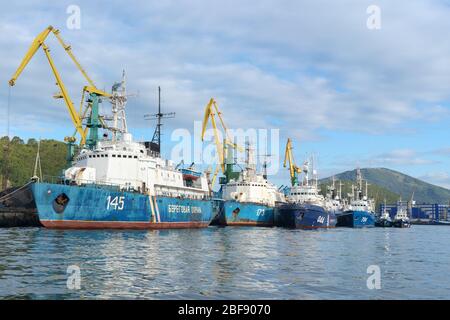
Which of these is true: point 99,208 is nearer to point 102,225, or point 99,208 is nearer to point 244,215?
point 102,225

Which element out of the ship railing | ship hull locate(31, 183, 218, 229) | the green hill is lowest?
ship hull locate(31, 183, 218, 229)

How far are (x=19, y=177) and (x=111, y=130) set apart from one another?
63293 millimetres

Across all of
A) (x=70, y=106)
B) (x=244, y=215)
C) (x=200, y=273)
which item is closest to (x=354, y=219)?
(x=244, y=215)

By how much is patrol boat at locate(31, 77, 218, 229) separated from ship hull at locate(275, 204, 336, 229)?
17.5 meters

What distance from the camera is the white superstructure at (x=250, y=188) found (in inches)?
3703

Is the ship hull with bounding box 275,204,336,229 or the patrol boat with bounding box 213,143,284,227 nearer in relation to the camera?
the ship hull with bounding box 275,204,336,229

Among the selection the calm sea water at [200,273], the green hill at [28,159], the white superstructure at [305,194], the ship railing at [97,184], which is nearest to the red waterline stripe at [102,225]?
the ship railing at [97,184]

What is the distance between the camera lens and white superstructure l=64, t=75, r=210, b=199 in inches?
2061

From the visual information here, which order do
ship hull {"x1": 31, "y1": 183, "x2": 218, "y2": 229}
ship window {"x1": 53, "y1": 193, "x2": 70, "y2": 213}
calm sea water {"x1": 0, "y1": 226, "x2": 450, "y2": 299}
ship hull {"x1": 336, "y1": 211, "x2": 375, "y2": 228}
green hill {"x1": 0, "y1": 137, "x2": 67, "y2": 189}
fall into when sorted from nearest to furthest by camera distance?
calm sea water {"x1": 0, "y1": 226, "x2": 450, "y2": 299} → ship hull {"x1": 31, "y1": 183, "x2": 218, "y2": 229} → ship window {"x1": 53, "y1": 193, "x2": 70, "y2": 213} → ship hull {"x1": 336, "y1": 211, "x2": 375, "y2": 228} → green hill {"x1": 0, "y1": 137, "x2": 67, "y2": 189}

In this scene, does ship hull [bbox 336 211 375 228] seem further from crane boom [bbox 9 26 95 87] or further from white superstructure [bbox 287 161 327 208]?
crane boom [bbox 9 26 95 87]

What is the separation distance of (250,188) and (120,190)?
4854 centimetres

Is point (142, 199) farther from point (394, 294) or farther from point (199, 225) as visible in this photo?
point (394, 294)

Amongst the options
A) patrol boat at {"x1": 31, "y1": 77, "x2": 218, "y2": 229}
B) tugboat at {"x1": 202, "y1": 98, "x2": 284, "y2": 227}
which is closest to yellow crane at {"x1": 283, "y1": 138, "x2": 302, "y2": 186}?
tugboat at {"x1": 202, "y1": 98, "x2": 284, "y2": 227}

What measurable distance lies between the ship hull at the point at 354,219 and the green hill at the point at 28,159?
74.1 metres
